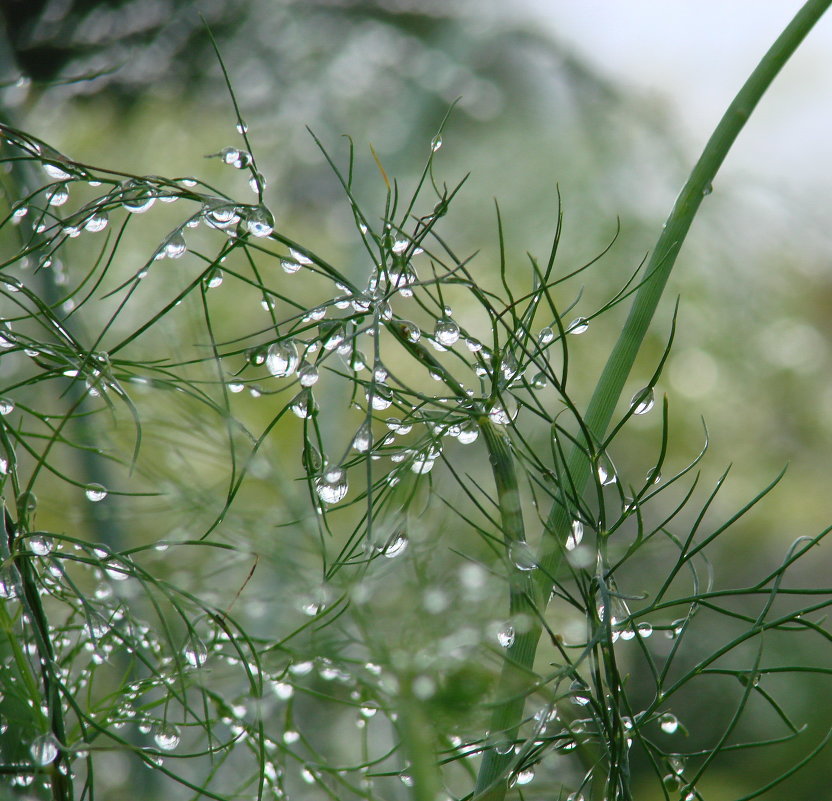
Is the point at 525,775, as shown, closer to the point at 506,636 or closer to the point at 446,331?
the point at 506,636

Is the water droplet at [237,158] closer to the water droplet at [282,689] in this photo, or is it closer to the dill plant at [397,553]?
the dill plant at [397,553]

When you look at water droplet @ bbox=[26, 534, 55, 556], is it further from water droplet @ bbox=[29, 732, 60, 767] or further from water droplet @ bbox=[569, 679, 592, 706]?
water droplet @ bbox=[569, 679, 592, 706]

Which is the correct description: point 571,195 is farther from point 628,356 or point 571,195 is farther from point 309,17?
point 628,356

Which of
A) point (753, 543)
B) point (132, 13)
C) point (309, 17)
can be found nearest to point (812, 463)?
point (753, 543)

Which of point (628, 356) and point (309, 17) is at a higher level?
point (309, 17)

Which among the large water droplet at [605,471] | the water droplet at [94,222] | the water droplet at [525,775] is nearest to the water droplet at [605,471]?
the large water droplet at [605,471]

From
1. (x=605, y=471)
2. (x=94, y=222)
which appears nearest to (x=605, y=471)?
(x=605, y=471)

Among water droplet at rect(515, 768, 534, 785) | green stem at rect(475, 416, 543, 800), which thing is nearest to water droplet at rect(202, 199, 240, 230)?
green stem at rect(475, 416, 543, 800)

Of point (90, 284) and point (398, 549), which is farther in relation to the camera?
point (90, 284)
